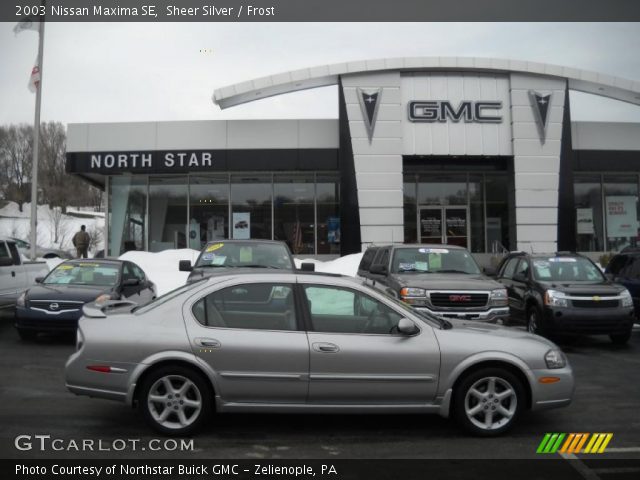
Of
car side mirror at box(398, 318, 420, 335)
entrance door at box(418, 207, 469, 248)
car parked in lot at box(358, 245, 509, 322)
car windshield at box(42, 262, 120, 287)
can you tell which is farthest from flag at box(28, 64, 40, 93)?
car side mirror at box(398, 318, 420, 335)

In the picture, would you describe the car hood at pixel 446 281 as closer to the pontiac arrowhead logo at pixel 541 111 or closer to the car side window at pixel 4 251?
the car side window at pixel 4 251

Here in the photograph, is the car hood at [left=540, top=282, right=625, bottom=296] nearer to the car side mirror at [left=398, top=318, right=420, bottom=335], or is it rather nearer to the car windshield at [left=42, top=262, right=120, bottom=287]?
the car side mirror at [left=398, top=318, right=420, bottom=335]

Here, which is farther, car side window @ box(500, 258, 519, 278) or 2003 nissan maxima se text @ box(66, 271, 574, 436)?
car side window @ box(500, 258, 519, 278)

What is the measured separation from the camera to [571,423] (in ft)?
17.3

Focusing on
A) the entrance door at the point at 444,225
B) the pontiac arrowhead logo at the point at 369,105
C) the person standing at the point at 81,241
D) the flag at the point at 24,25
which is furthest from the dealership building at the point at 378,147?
the flag at the point at 24,25

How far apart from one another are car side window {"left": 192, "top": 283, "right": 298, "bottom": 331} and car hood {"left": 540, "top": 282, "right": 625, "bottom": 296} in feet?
21.1

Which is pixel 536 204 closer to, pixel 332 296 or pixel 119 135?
pixel 119 135

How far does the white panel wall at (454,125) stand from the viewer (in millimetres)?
19938

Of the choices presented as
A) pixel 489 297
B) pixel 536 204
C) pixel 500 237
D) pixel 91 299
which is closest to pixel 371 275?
pixel 489 297

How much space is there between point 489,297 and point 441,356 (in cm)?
418

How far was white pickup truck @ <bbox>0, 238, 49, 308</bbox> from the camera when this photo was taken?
10930 millimetres

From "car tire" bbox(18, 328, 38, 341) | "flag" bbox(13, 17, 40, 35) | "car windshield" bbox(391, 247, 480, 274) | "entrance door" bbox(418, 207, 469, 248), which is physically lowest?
"car tire" bbox(18, 328, 38, 341)

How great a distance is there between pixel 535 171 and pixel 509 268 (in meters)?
9.62

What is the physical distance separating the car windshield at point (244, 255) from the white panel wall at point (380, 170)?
993 centimetres
